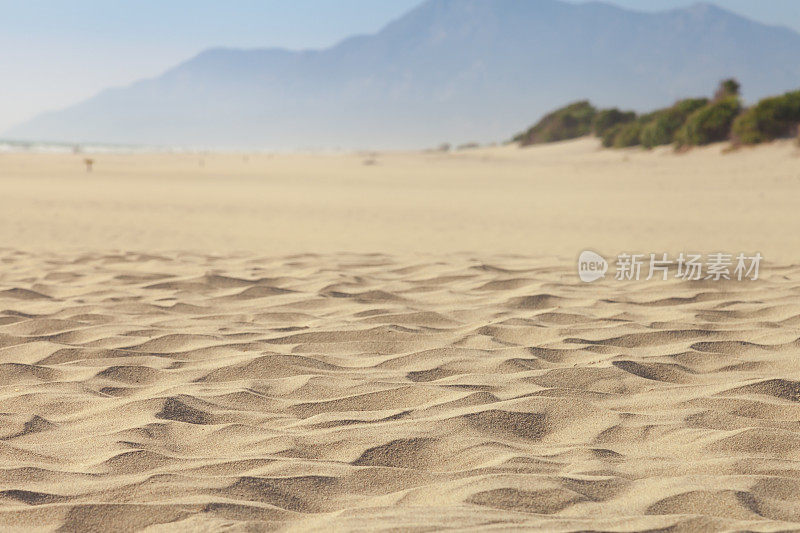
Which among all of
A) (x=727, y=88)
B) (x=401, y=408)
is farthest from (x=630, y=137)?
(x=401, y=408)

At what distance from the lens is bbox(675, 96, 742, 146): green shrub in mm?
21234

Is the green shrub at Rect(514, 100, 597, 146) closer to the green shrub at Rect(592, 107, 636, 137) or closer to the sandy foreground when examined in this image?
the green shrub at Rect(592, 107, 636, 137)

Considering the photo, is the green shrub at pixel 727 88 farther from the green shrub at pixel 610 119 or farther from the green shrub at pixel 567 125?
the green shrub at pixel 567 125

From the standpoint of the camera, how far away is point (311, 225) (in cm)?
1044

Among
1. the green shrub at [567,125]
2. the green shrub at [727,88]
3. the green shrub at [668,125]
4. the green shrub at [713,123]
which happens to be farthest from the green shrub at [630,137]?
the green shrub at [567,125]

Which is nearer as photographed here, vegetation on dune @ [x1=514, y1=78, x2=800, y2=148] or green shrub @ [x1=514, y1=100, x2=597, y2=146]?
vegetation on dune @ [x1=514, y1=78, x2=800, y2=148]

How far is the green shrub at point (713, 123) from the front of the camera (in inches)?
836

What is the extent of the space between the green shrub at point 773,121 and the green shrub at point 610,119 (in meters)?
16.8

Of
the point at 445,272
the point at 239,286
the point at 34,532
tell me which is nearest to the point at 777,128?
the point at 445,272

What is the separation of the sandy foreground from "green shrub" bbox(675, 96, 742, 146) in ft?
51.5

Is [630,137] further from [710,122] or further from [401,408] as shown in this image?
[401,408]

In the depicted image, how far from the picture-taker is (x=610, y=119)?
Answer: 36531mm
